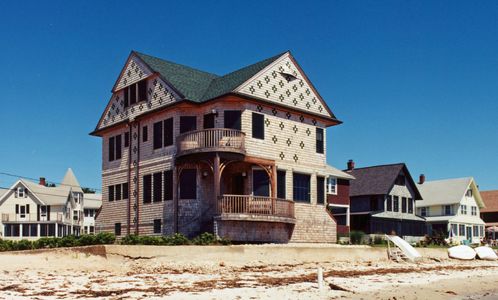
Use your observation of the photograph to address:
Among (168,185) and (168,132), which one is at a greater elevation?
(168,132)

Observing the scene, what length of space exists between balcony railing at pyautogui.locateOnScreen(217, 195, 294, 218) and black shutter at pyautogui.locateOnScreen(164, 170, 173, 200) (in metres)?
3.84

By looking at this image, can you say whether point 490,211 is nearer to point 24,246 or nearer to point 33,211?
point 33,211

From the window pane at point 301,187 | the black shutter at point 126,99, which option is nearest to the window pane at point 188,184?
the window pane at point 301,187

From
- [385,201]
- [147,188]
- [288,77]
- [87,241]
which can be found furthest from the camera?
[385,201]

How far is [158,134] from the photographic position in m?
34.4

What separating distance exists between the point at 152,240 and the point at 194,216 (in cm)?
560

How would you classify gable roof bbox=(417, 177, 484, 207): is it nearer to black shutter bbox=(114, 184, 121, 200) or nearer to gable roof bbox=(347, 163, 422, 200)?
gable roof bbox=(347, 163, 422, 200)

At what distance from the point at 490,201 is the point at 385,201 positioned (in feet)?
113

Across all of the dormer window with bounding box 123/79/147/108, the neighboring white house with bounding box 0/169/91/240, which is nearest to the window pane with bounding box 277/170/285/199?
the dormer window with bounding box 123/79/147/108

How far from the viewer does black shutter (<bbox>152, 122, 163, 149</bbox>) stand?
112 feet

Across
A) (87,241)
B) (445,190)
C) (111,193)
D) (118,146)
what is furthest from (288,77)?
(445,190)

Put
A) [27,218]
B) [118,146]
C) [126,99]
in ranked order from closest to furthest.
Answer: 1. [126,99]
2. [118,146]
3. [27,218]

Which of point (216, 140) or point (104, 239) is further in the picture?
point (216, 140)

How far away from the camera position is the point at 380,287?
2025 cm
